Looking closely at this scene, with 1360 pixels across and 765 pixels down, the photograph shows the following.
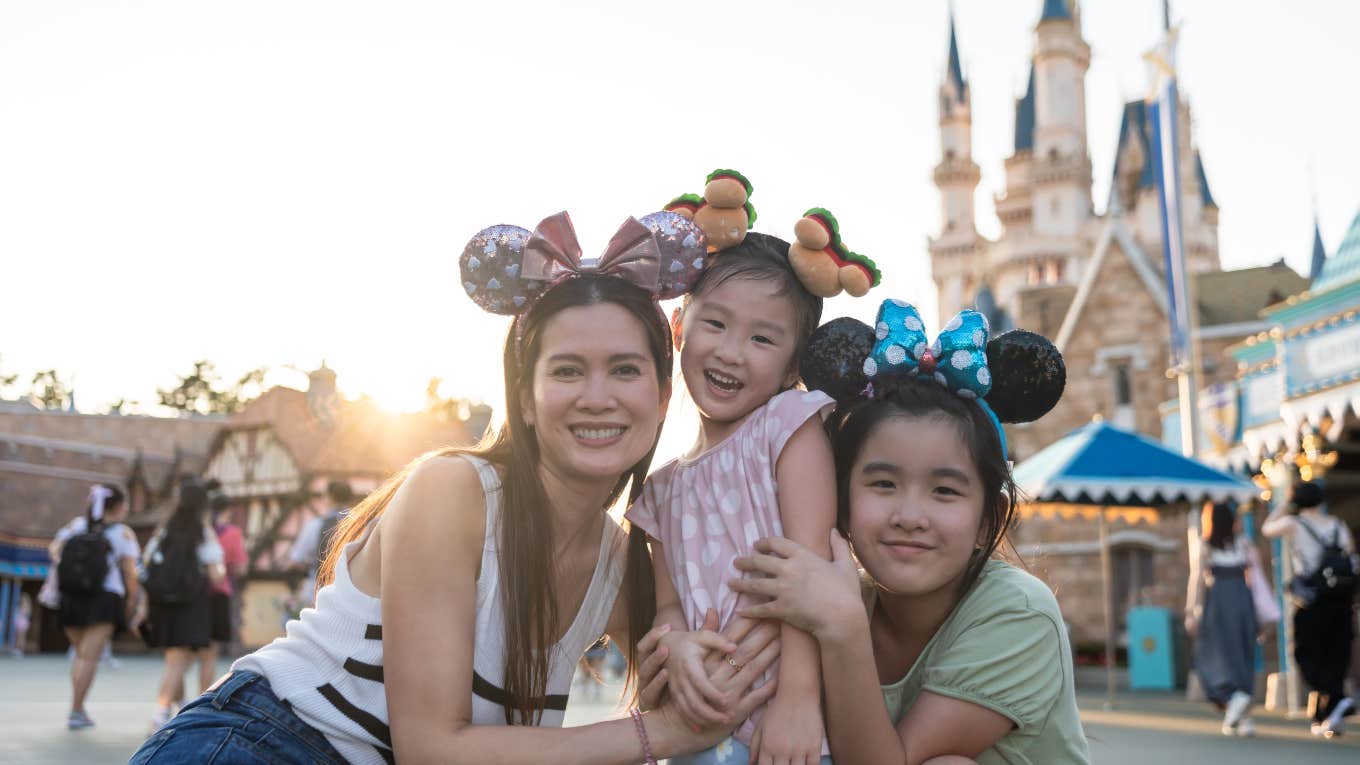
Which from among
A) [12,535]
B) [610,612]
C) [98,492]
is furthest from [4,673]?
[610,612]

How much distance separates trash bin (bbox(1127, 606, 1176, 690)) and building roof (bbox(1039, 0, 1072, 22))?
34864 millimetres

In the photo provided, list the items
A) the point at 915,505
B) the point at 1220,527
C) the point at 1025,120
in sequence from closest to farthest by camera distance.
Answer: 1. the point at 915,505
2. the point at 1220,527
3. the point at 1025,120

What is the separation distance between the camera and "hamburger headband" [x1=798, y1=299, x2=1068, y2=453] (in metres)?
2.84

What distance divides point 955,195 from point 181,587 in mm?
55653

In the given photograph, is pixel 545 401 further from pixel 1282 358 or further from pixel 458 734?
pixel 1282 358

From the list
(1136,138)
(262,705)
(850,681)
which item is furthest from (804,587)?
(1136,138)

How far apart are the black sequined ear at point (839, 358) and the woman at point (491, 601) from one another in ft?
1.28

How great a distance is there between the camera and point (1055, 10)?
47.7 meters

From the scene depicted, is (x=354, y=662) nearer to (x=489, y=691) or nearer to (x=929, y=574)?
(x=489, y=691)

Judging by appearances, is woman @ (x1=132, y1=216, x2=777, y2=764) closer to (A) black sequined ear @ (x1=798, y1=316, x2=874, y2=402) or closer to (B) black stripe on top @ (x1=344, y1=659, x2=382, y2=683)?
(B) black stripe on top @ (x1=344, y1=659, x2=382, y2=683)

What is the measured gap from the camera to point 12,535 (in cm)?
3108

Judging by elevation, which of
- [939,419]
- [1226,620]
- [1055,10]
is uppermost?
[1055,10]

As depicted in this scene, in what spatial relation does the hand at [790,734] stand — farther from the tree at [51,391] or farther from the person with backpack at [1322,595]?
the tree at [51,391]

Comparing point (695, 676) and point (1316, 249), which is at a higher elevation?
point (1316, 249)
